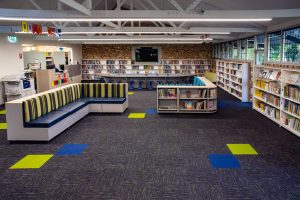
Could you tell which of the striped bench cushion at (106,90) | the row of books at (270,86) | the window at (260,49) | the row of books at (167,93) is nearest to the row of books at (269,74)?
the row of books at (270,86)

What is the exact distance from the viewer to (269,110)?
10.2 metres

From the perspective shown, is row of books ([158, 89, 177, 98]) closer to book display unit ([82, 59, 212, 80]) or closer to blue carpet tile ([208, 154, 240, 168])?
blue carpet tile ([208, 154, 240, 168])

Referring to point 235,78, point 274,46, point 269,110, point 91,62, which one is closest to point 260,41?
Result: point 274,46

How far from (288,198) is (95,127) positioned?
19.9 ft

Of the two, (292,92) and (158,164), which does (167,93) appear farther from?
(158,164)

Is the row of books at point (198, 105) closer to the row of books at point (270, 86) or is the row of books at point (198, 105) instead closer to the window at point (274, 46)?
the row of books at point (270, 86)

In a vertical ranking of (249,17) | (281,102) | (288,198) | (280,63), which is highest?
(249,17)

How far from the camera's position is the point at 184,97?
11.1 m

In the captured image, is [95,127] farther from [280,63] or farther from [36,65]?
A: [36,65]

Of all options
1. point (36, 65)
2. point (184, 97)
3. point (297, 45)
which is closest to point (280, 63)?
point (297, 45)

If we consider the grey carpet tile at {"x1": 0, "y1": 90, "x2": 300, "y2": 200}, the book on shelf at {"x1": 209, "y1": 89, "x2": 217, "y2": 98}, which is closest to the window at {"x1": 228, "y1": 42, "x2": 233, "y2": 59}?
the book on shelf at {"x1": 209, "y1": 89, "x2": 217, "y2": 98}

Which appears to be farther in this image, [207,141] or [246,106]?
[246,106]

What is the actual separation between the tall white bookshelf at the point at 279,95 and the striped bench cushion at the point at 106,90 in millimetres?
5341

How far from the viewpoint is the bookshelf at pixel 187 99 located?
11.0 metres
